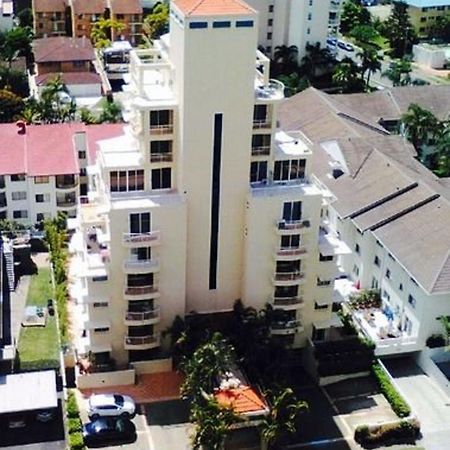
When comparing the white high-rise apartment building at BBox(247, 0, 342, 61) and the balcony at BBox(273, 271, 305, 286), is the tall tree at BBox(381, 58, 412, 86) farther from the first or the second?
the balcony at BBox(273, 271, 305, 286)

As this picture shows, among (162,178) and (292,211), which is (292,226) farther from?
(162,178)

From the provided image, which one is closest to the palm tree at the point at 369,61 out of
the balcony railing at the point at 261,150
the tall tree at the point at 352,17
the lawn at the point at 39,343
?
the tall tree at the point at 352,17

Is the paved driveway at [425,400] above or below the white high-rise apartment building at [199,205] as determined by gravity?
below

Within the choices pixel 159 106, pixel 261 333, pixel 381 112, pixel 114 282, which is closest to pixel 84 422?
pixel 114 282

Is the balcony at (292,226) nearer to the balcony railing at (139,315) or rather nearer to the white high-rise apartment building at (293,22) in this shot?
the balcony railing at (139,315)

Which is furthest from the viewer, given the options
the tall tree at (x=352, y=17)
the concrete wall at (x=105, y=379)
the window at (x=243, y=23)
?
the tall tree at (x=352, y=17)

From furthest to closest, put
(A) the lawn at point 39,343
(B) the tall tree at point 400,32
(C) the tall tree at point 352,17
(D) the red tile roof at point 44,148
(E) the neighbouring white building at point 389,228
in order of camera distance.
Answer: (C) the tall tree at point 352,17
(B) the tall tree at point 400,32
(D) the red tile roof at point 44,148
(E) the neighbouring white building at point 389,228
(A) the lawn at point 39,343
